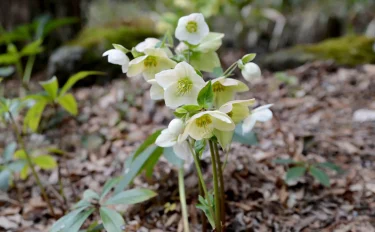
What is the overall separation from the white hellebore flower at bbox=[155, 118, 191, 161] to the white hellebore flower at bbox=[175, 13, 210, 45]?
213 millimetres

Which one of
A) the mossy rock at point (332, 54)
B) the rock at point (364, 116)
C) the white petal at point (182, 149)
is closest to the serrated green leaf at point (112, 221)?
the white petal at point (182, 149)

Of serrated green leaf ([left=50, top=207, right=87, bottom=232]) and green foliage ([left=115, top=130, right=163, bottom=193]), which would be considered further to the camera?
green foliage ([left=115, top=130, right=163, bottom=193])

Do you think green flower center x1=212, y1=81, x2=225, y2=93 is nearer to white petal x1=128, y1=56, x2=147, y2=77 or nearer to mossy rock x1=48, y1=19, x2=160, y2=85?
white petal x1=128, y1=56, x2=147, y2=77

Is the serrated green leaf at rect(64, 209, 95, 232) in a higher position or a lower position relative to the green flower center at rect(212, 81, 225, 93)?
lower

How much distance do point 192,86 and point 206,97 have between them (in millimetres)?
51

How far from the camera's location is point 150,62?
80 centimetres

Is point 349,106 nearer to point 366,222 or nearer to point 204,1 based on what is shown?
point 366,222

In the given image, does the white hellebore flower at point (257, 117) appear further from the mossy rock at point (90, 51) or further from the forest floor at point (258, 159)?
the mossy rock at point (90, 51)

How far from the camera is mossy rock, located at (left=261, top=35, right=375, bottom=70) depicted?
2.62 m

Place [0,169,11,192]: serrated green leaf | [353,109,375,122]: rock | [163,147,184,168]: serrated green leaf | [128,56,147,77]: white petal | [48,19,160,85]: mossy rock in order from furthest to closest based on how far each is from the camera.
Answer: [48,19,160,85]: mossy rock
[353,109,375,122]: rock
[0,169,11,192]: serrated green leaf
[163,147,184,168]: serrated green leaf
[128,56,147,77]: white petal

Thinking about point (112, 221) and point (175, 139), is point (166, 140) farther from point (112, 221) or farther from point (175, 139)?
point (112, 221)

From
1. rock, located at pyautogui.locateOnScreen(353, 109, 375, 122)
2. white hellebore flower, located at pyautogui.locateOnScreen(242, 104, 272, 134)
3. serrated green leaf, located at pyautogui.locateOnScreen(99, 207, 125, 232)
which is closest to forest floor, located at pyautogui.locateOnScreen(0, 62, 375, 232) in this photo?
rock, located at pyautogui.locateOnScreen(353, 109, 375, 122)

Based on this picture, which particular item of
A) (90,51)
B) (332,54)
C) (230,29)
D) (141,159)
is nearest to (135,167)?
(141,159)

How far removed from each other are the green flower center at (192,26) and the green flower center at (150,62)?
4.1 inches
